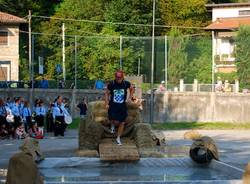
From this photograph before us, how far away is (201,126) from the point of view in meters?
42.2

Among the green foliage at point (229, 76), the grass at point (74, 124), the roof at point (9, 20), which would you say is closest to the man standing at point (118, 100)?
the grass at point (74, 124)

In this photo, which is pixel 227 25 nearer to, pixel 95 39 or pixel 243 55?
pixel 243 55

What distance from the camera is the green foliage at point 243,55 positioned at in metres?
49.2

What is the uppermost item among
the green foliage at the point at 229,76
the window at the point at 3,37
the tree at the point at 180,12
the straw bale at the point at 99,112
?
the tree at the point at 180,12

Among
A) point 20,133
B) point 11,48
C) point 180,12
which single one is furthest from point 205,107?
point 180,12

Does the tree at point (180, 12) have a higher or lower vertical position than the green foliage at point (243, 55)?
higher

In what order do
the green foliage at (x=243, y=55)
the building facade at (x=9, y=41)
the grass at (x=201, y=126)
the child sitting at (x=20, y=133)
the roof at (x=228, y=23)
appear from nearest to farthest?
the child sitting at (x=20, y=133) < the grass at (x=201, y=126) < the green foliage at (x=243, y=55) < the building facade at (x=9, y=41) < the roof at (x=228, y=23)

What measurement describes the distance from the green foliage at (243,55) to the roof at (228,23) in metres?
11.8

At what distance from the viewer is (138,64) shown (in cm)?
4850

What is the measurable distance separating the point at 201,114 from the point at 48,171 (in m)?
32.7

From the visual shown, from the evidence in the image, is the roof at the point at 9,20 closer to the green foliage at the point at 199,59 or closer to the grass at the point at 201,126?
the green foliage at the point at 199,59

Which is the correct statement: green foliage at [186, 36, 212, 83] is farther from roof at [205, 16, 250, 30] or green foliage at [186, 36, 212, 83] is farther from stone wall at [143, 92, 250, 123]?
roof at [205, 16, 250, 30]

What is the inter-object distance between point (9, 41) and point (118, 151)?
166 ft

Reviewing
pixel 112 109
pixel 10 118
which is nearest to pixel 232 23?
pixel 10 118
